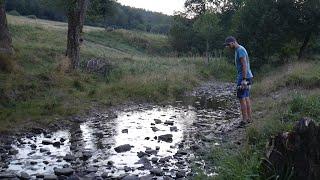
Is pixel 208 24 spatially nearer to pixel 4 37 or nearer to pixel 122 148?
pixel 4 37

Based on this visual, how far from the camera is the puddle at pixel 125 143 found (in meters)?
9.05

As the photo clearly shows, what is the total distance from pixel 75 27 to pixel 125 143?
11186 millimetres

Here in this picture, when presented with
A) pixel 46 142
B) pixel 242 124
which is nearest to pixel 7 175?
pixel 46 142

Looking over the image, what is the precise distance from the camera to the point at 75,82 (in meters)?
19.2

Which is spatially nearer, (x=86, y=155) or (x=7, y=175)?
(x=7, y=175)

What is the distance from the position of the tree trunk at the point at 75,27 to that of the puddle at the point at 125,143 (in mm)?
6343

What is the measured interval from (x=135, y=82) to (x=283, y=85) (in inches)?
268

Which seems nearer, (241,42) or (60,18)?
(241,42)

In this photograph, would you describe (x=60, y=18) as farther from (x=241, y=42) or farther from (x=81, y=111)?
(x=81, y=111)

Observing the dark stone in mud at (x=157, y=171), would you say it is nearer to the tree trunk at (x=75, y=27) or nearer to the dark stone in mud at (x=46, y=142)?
the dark stone in mud at (x=46, y=142)

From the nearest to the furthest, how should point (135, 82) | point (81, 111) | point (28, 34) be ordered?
1. point (81, 111)
2. point (135, 82)
3. point (28, 34)

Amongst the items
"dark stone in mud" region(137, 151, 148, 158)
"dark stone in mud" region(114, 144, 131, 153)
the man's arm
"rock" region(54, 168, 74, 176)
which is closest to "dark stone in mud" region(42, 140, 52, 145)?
"dark stone in mud" region(114, 144, 131, 153)

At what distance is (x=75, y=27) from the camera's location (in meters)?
21.2

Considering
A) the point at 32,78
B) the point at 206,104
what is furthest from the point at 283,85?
the point at 32,78
